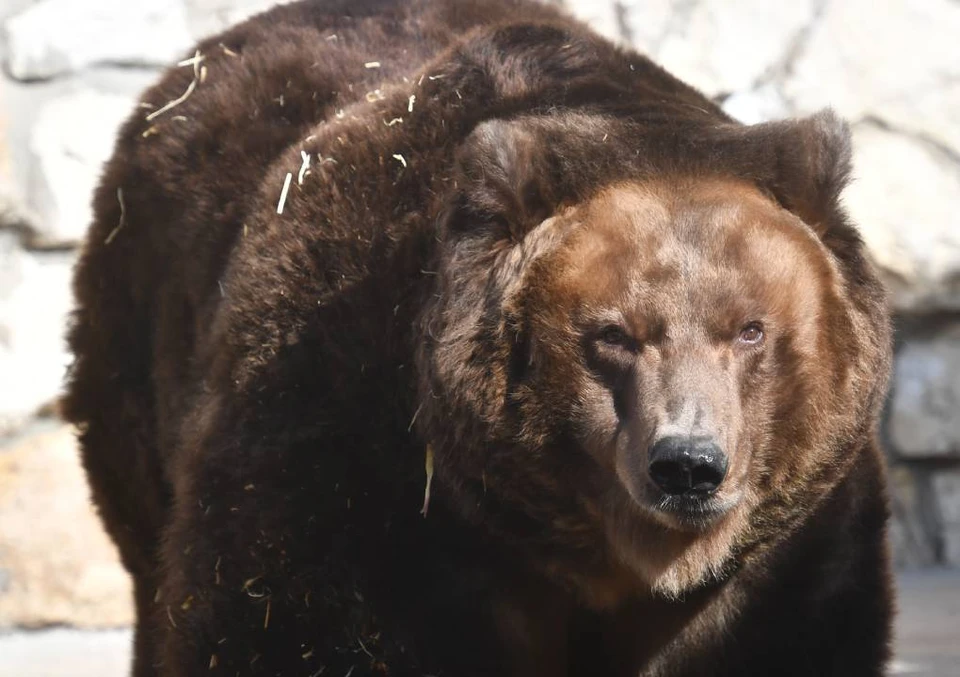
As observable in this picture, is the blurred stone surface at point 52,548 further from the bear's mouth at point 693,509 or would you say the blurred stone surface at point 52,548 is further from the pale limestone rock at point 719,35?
the bear's mouth at point 693,509


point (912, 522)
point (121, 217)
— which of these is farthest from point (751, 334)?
point (912, 522)

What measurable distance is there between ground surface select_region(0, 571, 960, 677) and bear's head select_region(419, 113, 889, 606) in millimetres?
2129

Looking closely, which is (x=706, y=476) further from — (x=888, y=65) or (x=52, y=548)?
(x=888, y=65)

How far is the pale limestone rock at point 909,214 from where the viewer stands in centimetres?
766

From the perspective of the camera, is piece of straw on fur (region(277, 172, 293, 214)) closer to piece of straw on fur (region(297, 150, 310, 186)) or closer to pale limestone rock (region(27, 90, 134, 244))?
piece of straw on fur (region(297, 150, 310, 186))

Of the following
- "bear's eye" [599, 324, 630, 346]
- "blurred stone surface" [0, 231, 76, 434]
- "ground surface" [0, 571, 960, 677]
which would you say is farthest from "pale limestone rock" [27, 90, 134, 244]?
"bear's eye" [599, 324, 630, 346]

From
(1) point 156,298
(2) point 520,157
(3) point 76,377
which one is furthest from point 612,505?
(3) point 76,377

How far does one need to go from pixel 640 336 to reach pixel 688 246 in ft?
0.79

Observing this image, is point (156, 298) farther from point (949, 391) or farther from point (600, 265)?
point (949, 391)

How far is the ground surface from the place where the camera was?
5855 mm

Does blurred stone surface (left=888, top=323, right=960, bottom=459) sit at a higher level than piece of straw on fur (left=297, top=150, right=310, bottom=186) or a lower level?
lower

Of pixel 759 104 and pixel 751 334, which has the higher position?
pixel 751 334

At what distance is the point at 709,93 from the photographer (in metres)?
8.02

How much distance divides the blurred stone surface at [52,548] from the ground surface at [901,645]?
0.10 metres
